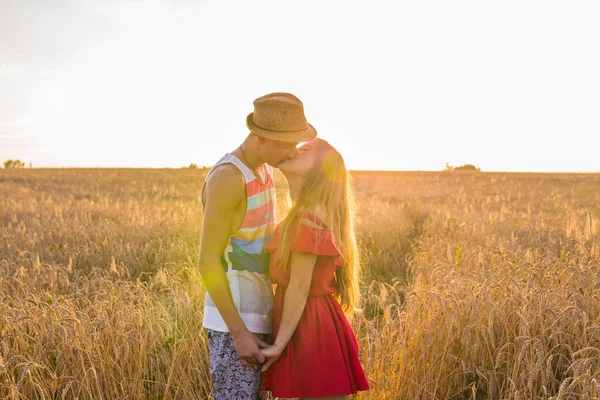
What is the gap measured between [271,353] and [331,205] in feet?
2.37

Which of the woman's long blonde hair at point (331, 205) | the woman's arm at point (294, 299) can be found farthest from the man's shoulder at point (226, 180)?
the woman's arm at point (294, 299)

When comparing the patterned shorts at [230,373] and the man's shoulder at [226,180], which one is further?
the patterned shorts at [230,373]

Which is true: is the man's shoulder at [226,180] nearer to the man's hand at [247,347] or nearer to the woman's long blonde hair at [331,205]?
the woman's long blonde hair at [331,205]

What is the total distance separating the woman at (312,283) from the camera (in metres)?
2.09

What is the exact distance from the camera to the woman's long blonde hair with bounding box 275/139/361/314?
7.12 feet

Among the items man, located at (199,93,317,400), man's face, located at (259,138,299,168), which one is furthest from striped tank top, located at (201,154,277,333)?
man's face, located at (259,138,299,168)

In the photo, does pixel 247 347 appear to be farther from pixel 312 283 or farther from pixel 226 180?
pixel 226 180

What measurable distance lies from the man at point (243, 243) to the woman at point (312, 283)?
0.07 meters

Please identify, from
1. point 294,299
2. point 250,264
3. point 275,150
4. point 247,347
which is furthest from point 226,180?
point 247,347

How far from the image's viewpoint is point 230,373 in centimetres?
220

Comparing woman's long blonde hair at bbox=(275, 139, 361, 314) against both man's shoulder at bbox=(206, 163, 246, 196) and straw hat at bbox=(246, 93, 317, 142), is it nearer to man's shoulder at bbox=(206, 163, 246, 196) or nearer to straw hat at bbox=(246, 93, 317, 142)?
straw hat at bbox=(246, 93, 317, 142)

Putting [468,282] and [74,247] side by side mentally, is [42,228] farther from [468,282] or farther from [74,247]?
[468,282]

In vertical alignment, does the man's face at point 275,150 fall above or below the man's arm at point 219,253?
above

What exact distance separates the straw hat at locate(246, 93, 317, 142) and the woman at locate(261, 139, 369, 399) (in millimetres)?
154
